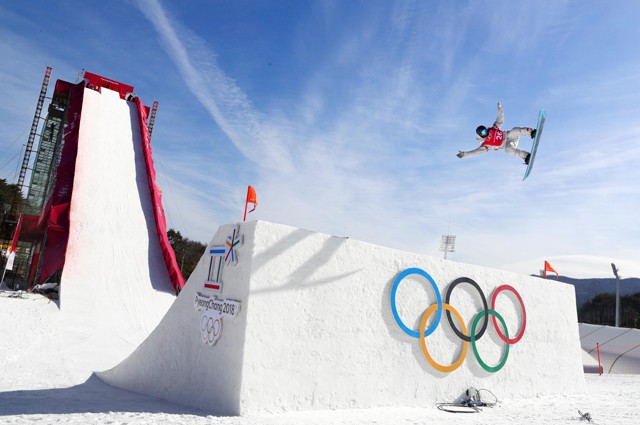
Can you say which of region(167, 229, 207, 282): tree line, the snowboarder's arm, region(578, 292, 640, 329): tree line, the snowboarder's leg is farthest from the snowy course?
region(578, 292, 640, 329): tree line

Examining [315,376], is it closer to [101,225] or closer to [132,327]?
[132,327]

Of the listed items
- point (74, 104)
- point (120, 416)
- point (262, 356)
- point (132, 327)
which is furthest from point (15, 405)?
point (74, 104)

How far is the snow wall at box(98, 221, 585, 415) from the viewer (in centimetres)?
517

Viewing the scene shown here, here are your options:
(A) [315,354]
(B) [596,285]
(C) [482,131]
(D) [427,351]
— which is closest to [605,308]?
(B) [596,285]

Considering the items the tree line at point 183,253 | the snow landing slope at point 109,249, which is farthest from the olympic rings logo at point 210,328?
the tree line at point 183,253

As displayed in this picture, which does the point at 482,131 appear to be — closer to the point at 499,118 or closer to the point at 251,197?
the point at 499,118

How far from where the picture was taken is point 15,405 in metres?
5.11

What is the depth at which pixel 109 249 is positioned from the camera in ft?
54.5

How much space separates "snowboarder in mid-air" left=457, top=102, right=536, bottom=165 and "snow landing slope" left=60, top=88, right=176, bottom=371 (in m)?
9.33

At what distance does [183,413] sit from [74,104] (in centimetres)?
2180

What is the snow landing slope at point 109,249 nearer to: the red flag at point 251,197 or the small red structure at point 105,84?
the small red structure at point 105,84

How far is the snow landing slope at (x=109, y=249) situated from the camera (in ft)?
42.3

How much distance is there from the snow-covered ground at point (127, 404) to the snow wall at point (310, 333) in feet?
0.78

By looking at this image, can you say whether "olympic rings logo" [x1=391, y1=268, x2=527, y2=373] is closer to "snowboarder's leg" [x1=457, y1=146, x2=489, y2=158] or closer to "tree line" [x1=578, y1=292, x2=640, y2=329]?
"snowboarder's leg" [x1=457, y1=146, x2=489, y2=158]
